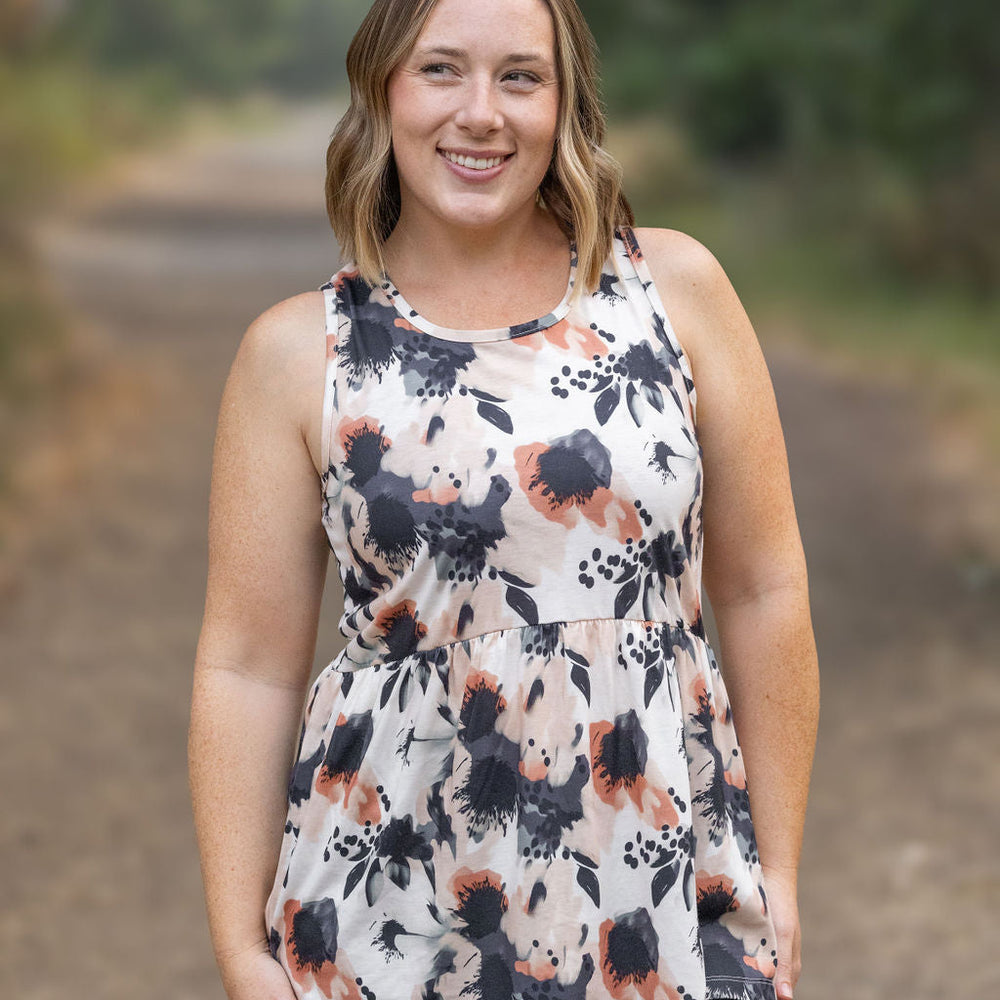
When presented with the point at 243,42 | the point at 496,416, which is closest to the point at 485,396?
the point at 496,416

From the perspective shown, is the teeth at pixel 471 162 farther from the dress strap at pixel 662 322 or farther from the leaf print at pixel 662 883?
the leaf print at pixel 662 883

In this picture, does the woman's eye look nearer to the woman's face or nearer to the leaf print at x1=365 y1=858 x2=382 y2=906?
the woman's face

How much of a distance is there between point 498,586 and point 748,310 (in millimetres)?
9424

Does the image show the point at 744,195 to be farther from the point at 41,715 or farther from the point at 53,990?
the point at 53,990

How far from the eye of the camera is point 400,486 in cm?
147

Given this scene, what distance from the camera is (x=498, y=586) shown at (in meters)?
1.47

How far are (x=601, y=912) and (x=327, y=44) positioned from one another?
1625 centimetres

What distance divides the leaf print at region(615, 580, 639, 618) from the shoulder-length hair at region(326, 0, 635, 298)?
0.97 feet

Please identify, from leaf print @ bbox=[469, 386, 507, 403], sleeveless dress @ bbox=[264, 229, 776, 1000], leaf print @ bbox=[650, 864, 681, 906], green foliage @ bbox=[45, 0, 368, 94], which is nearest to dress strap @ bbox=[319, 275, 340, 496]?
sleeveless dress @ bbox=[264, 229, 776, 1000]

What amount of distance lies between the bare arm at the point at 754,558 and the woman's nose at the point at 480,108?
20cm

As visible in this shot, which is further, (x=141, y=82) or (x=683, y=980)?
(x=141, y=82)

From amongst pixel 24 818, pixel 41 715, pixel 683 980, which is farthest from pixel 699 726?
pixel 41 715

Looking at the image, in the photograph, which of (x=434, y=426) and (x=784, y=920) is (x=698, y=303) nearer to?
(x=434, y=426)

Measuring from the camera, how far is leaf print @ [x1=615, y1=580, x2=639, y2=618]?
4.86 feet
